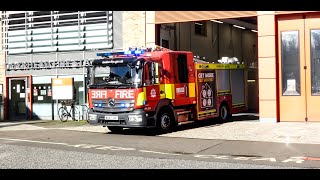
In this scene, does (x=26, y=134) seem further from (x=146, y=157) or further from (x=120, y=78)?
(x=146, y=157)

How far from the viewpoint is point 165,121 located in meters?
14.5

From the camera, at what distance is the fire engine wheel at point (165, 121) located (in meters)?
14.2

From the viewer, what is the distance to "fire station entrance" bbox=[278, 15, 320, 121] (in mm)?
16109

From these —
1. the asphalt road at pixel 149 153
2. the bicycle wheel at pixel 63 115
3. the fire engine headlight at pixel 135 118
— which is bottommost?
the asphalt road at pixel 149 153

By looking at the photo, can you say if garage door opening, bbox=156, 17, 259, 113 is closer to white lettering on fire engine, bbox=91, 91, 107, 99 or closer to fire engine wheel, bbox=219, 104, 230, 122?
fire engine wheel, bbox=219, 104, 230, 122

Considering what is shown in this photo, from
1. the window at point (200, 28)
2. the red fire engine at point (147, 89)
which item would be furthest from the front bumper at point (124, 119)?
the window at point (200, 28)

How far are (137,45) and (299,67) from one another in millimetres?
7215

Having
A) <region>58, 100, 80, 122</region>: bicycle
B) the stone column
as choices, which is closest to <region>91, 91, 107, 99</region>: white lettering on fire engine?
the stone column

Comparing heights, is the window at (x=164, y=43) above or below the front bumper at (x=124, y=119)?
above

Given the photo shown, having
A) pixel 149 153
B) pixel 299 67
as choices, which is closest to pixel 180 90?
pixel 299 67

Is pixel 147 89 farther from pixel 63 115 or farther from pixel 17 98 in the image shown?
pixel 17 98

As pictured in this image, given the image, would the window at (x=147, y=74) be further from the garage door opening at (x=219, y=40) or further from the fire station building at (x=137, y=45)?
the garage door opening at (x=219, y=40)

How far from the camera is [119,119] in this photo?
13.6m

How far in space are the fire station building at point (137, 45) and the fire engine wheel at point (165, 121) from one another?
395 centimetres
